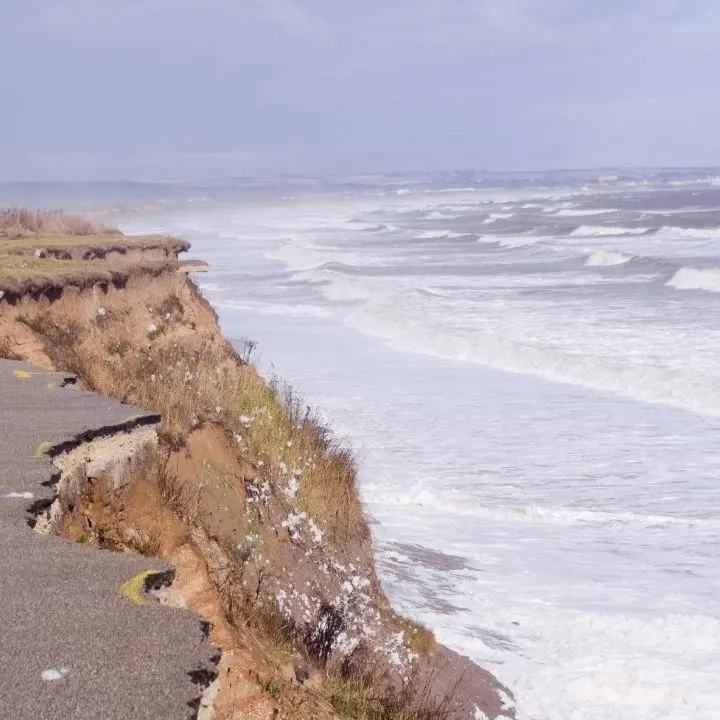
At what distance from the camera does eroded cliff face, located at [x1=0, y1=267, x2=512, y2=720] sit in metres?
5.46

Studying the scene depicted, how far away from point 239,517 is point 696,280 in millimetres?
28274

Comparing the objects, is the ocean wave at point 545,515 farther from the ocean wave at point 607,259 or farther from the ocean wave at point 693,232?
the ocean wave at point 693,232

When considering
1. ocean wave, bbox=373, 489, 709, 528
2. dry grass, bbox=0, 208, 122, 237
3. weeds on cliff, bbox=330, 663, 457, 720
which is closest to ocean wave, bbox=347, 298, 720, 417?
ocean wave, bbox=373, 489, 709, 528

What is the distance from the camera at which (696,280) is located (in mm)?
33812

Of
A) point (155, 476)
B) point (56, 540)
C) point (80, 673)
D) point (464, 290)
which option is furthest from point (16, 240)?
point (464, 290)

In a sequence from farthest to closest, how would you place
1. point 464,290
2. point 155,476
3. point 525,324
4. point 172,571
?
point 464,290
point 525,324
point 155,476
point 172,571

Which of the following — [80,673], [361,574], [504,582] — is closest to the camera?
[80,673]

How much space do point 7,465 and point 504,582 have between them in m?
4.90

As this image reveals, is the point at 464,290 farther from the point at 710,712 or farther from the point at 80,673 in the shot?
the point at 80,673

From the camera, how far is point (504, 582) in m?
9.59

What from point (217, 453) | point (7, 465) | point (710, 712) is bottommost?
point (710, 712)

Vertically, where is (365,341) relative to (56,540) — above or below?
below

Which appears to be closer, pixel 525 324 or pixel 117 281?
pixel 117 281

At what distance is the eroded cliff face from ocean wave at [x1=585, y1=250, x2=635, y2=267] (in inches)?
1220
